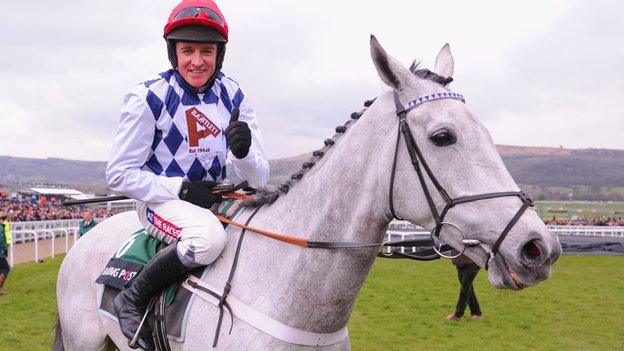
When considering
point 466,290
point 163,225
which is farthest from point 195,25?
point 466,290

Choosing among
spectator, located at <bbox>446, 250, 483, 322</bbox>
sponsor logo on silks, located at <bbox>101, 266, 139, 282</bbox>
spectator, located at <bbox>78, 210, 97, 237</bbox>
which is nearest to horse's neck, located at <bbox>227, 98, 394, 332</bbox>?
sponsor logo on silks, located at <bbox>101, 266, 139, 282</bbox>

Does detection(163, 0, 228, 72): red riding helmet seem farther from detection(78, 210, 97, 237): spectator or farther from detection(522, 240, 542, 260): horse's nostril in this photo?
detection(78, 210, 97, 237): spectator

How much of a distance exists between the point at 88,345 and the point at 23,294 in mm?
9192

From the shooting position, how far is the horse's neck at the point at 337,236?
2381 mm

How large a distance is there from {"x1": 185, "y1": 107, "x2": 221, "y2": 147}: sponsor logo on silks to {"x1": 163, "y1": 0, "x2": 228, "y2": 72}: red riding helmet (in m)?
0.30

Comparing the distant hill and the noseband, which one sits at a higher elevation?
the noseband

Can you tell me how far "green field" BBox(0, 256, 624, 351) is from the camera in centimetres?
844

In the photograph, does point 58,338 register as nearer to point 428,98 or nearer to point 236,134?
point 236,134

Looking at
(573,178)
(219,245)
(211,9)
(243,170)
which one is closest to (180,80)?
(211,9)

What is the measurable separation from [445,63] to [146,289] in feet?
5.84

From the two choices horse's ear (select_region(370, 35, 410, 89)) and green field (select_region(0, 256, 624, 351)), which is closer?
horse's ear (select_region(370, 35, 410, 89))

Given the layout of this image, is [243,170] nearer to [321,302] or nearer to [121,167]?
[121,167]

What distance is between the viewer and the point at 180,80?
299 centimetres

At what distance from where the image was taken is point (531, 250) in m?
1.97
